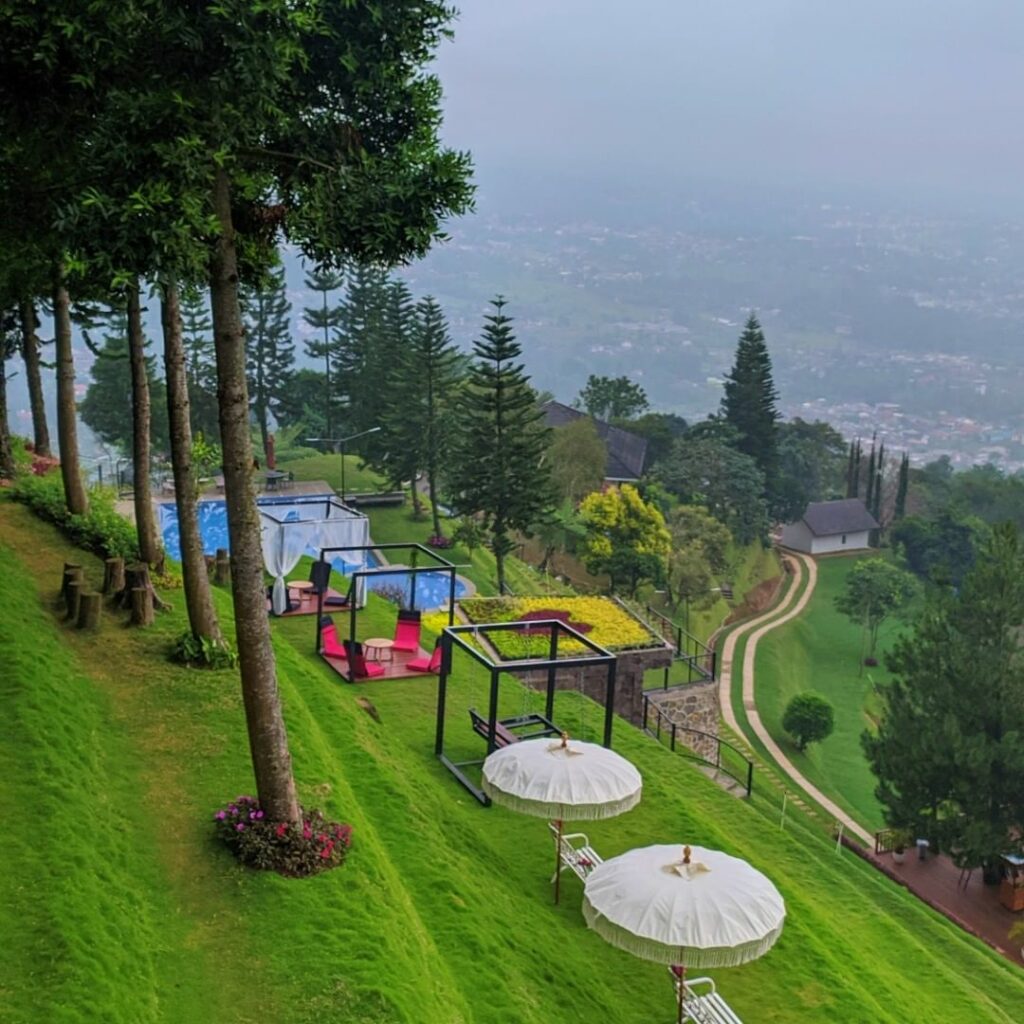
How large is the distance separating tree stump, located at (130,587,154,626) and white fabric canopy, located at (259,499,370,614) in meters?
8.13

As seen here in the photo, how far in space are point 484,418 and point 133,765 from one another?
2763cm

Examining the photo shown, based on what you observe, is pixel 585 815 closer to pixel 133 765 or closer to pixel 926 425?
pixel 133 765

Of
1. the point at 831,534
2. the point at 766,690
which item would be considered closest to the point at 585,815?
the point at 766,690

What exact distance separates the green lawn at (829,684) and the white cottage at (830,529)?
15.8ft

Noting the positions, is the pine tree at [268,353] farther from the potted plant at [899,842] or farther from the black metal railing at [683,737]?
the potted plant at [899,842]

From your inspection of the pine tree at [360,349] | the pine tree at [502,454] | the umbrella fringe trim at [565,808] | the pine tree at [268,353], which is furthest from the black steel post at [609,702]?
the pine tree at [268,353]

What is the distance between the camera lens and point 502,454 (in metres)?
35.8

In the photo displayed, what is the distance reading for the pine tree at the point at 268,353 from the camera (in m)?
53.4

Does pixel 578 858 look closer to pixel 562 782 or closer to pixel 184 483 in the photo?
pixel 562 782

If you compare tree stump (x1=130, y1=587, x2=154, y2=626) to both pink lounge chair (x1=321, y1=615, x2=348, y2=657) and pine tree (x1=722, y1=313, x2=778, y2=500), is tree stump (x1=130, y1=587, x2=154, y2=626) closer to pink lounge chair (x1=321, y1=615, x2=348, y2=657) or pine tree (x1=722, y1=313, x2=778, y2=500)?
pink lounge chair (x1=321, y1=615, x2=348, y2=657)

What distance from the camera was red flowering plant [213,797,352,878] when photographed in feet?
29.3

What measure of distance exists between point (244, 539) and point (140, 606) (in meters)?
4.63

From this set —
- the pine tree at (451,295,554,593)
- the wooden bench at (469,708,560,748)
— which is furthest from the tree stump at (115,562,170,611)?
the pine tree at (451,295,554,593)

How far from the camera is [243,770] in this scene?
1030cm
